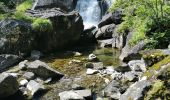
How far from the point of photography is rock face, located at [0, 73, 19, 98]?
1396cm

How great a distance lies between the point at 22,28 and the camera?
2083 centimetres

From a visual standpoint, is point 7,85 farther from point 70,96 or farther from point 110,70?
point 110,70

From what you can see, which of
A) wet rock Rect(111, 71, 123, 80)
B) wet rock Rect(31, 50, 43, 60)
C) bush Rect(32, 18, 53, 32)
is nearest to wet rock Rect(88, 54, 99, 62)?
wet rock Rect(31, 50, 43, 60)

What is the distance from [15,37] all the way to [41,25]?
1.69 m

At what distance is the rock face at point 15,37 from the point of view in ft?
66.9

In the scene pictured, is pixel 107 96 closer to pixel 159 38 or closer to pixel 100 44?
pixel 159 38

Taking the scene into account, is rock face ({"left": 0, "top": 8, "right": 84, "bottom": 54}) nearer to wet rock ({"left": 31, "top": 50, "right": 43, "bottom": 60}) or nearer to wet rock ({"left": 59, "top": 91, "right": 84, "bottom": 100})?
wet rock ({"left": 31, "top": 50, "right": 43, "bottom": 60})

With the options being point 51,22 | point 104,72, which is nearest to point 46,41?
point 51,22

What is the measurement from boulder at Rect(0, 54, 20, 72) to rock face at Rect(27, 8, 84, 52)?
259 cm

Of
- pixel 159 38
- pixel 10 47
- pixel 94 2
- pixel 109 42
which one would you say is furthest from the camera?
pixel 94 2

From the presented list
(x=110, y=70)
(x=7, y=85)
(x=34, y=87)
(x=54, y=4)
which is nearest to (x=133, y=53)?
(x=110, y=70)

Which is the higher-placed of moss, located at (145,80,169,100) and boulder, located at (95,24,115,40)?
moss, located at (145,80,169,100)

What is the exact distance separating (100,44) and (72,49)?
2.31 meters

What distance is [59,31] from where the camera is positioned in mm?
22344
